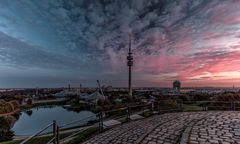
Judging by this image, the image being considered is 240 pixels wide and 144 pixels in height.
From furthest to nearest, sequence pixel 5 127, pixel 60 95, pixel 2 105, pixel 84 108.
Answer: pixel 60 95
pixel 84 108
pixel 2 105
pixel 5 127

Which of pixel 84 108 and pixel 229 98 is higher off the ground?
pixel 229 98

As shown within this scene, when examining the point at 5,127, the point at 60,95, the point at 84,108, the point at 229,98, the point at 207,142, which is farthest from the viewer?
the point at 60,95

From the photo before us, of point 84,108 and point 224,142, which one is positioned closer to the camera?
point 224,142

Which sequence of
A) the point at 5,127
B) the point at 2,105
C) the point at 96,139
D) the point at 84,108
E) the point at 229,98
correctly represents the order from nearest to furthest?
the point at 96,139
the point at 229,98
the point at 5,127
the point at 2,105
the point at 84,108

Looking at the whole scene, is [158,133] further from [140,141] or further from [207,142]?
[207,142]

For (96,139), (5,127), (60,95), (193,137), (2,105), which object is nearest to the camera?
(193,137)

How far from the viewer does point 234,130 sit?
28.9ft

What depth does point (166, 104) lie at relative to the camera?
21.7m

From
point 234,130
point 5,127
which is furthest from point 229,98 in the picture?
point 5,127

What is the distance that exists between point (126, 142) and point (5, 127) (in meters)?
33.2

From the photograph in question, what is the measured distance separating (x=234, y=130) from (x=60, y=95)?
5907 inches

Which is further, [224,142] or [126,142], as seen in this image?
[126,142]

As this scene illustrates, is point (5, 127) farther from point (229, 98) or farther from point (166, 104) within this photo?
point (229, 98)

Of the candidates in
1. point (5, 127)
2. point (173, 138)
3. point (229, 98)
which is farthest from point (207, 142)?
point (5, 127)
